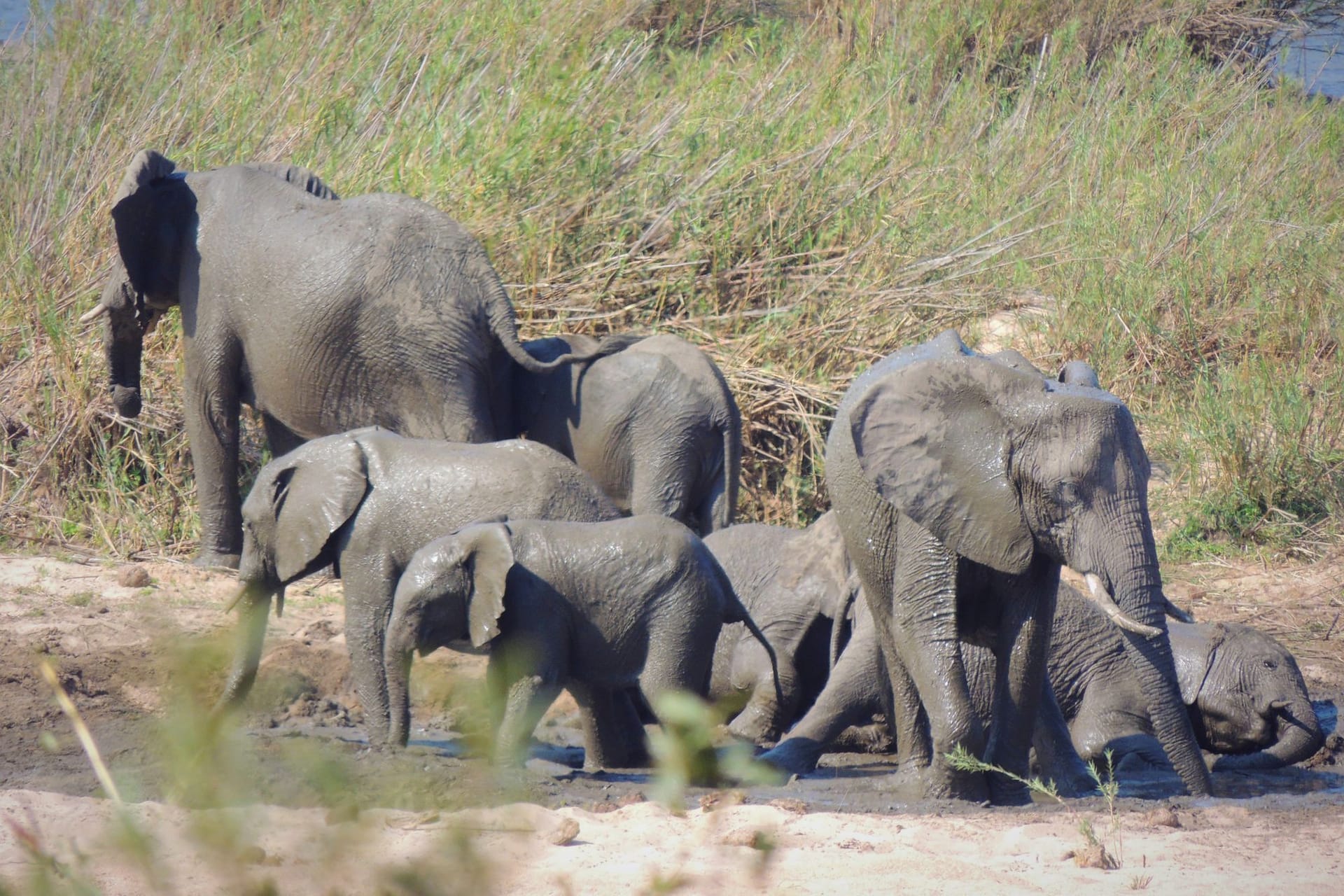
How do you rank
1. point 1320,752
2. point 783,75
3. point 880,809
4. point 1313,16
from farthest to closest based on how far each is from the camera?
point 1313,16
point 783,75
point 1320,752
point 880,809

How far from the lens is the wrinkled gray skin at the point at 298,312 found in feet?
22.6

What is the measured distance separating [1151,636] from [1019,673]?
826 millimetres

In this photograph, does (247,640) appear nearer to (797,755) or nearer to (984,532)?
(797,755)

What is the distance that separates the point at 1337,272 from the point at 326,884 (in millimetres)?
8583

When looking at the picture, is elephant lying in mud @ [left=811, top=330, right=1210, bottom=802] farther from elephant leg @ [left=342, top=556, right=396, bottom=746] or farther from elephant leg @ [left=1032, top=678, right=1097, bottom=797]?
elephant leg @ [left=342, top=556, right=396, bottom=746]

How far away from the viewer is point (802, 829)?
15.3 ft

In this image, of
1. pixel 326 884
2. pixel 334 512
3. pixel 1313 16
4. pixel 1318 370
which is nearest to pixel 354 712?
pixel 334 512

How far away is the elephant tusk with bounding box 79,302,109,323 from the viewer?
7.68 metres

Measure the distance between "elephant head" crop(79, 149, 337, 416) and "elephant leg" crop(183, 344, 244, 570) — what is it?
31 cm

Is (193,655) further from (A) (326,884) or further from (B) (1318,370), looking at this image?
(B) (1318,370)

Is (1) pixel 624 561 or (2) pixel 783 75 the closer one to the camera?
(1) pixel 624 561

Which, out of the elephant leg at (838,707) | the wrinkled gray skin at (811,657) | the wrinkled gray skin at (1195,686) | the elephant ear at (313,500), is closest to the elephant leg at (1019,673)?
the wrinkled gray skin at (811,657)

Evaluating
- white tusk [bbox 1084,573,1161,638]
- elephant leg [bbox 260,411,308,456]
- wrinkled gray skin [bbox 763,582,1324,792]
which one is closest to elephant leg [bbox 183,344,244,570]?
elephant leg [bbox 260,411,308,456]

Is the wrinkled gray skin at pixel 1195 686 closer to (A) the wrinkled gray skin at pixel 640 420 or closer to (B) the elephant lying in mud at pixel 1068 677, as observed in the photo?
(B) the elephant lying in mud at pixel 1068 677
